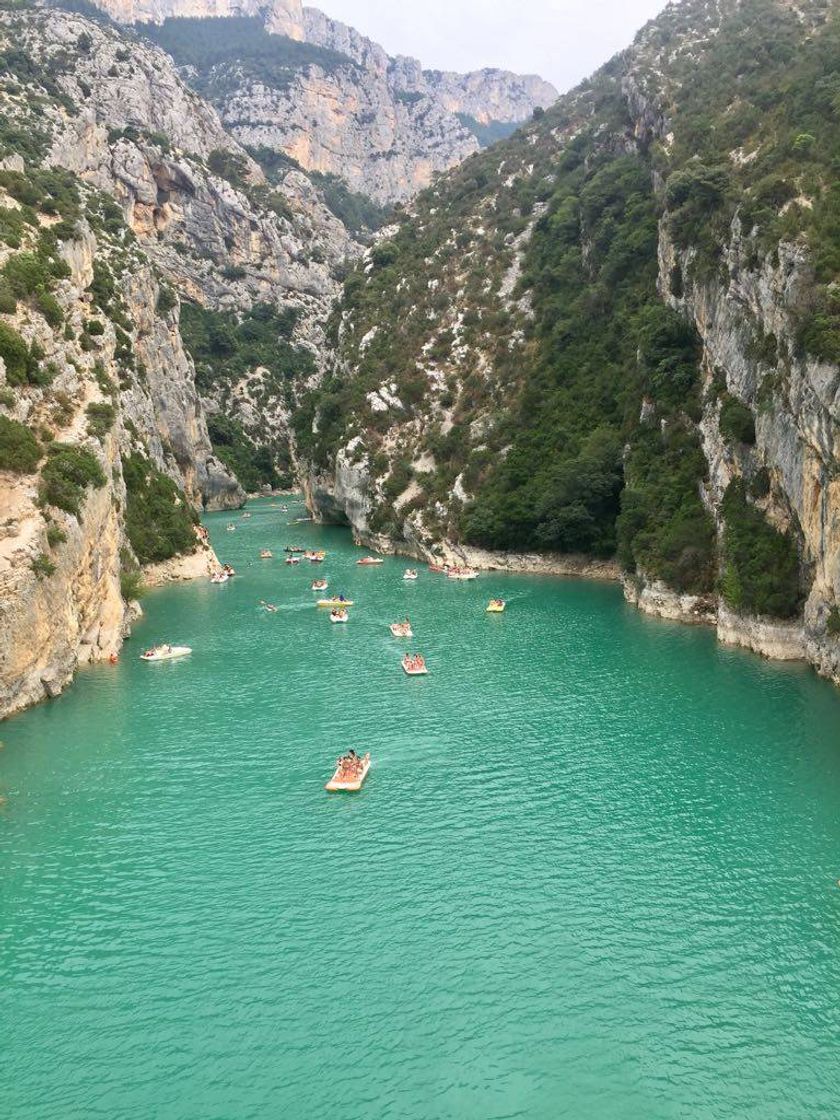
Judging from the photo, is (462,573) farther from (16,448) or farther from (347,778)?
(347,778)

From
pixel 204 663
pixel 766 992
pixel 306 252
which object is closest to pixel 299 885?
pixel 766 992

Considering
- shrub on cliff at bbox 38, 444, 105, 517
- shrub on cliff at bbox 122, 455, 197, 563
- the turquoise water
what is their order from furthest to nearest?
1. shrub on cliff at bbox 122, 455, 197, 563
2. shrub on cliff at bbox 38, 444, 105, 517
3. the turquoise water

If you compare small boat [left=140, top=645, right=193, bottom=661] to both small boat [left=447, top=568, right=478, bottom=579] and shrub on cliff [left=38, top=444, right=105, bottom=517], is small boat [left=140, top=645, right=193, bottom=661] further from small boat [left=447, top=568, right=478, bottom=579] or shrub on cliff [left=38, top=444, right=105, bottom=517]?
small boat [left=447, top=568, right=478, bottom=579]

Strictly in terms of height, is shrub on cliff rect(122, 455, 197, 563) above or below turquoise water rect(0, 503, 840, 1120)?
above

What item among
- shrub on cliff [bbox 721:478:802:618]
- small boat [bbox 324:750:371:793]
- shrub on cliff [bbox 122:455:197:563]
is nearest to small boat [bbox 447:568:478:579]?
shrub on cliff [bbox 122:455:197:563]

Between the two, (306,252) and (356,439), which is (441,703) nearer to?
(356,439)

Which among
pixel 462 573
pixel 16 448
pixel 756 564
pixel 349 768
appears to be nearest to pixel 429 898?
pixel 349 768

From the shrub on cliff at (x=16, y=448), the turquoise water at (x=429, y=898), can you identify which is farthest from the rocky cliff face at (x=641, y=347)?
the shrub on cliff at (x=16, y=448)
